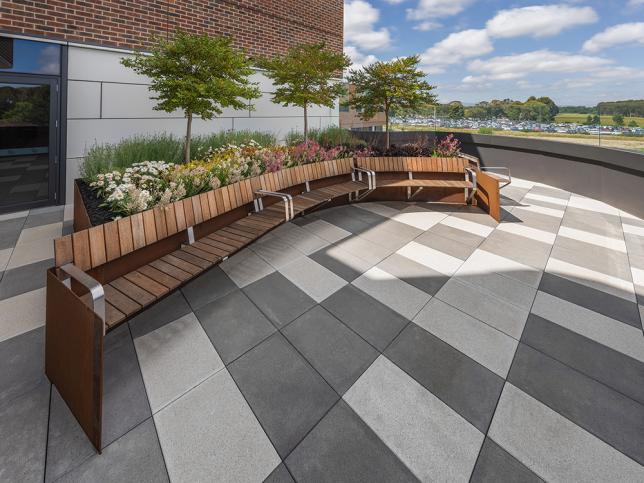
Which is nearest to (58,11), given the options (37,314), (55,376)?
(37,314)

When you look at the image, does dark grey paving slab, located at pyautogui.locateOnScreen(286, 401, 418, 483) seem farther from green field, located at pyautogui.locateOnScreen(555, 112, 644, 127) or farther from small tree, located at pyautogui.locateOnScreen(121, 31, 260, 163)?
green field, located at pyautogui.locateOnScreen(555, 112, 644, 127)

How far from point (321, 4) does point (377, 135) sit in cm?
515

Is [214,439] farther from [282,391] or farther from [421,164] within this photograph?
[421,164]

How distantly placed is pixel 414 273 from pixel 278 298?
76.2 inches

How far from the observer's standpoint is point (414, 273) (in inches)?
171

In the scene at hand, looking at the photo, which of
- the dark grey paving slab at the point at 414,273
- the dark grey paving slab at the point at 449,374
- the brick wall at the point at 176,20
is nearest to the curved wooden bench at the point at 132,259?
the dark grey paving slab at the point at 414,273

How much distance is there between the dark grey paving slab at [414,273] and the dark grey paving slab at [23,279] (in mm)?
4362

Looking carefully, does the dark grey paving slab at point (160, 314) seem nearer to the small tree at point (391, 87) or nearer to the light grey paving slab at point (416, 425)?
the light grey paving slab at point (416, 425)

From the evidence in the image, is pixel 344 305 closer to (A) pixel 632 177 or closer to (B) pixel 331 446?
(B) pixel 331 446

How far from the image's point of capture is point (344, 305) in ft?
11.7

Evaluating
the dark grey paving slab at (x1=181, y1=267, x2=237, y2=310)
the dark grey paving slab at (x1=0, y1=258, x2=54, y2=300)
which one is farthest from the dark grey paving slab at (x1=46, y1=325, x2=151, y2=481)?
the dark grey paving slab at (x1=0, y1=258, x2=54, y2=300)

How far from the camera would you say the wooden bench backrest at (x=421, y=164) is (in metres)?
7.70

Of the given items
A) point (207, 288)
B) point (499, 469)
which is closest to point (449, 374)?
point (499, 469)

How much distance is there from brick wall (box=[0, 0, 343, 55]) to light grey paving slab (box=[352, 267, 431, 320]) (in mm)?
7780
